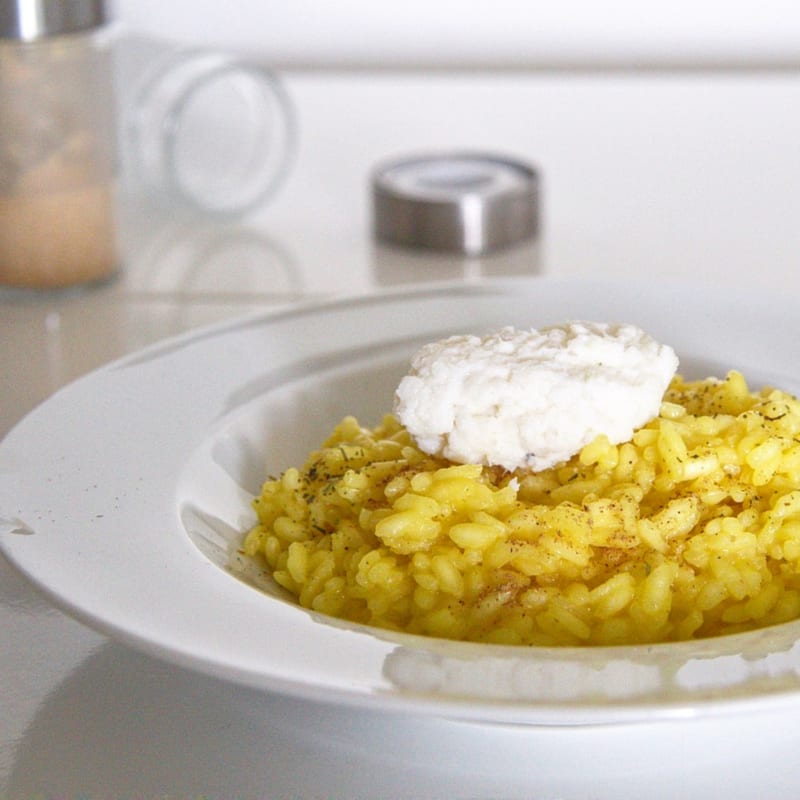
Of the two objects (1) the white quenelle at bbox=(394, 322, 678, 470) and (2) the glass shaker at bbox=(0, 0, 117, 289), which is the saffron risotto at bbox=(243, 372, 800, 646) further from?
(2) the glass shaker at bbox=(0, 0, 117, 289)

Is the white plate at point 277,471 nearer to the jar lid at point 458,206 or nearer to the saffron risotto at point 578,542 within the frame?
the saffron risotto at point 578,542

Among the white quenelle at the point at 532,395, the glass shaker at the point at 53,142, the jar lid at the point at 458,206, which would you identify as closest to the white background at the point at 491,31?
the jar lid at the point at 458,206

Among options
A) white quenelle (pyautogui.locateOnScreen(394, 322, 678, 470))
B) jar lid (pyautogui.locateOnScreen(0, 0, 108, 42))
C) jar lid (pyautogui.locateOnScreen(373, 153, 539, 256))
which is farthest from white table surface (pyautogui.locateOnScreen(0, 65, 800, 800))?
jar lid (pyautogui.locateOnScreen(0, 0, 108, 42))

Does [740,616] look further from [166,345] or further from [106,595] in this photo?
[166,345]

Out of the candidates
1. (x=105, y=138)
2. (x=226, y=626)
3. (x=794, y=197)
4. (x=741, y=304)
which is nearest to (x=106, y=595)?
(x=226, y=626)

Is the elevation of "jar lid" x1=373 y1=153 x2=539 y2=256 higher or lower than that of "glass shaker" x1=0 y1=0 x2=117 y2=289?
lower
